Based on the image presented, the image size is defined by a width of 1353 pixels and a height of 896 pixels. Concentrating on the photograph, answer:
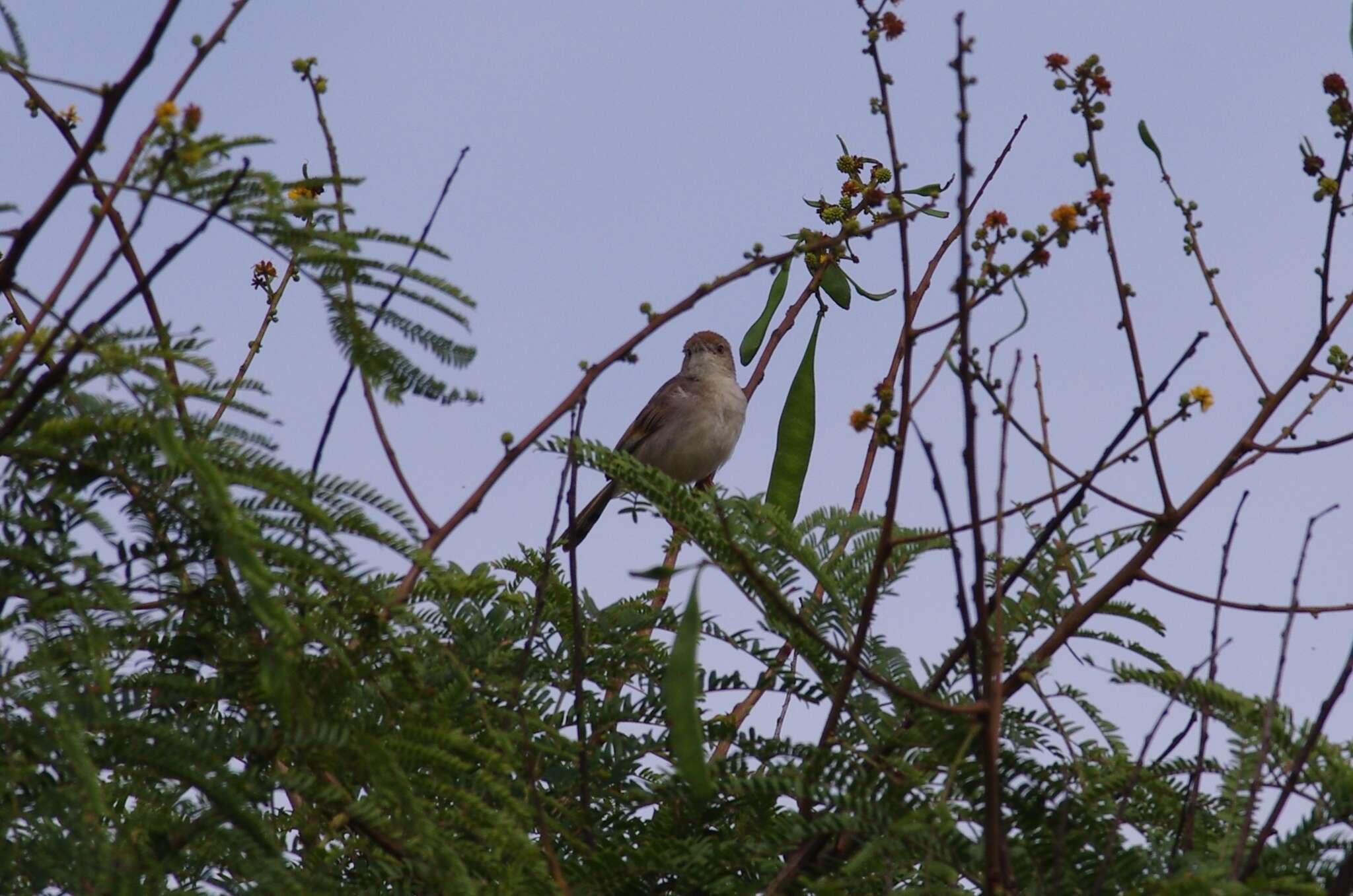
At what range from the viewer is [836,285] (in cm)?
457

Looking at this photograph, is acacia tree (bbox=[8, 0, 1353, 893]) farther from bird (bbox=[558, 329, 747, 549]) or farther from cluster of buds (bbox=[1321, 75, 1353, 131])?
bird (bbox=[558, 329, 747, 549])

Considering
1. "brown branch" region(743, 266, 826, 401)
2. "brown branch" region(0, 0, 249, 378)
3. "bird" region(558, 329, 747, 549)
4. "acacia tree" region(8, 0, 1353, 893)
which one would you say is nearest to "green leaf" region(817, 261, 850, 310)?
"brown branch" region(743, 266, 826, 401)

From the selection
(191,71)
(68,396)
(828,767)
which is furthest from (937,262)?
(68,396)

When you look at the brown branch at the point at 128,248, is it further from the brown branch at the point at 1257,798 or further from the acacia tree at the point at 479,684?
the brown branch at the point at 1257,798

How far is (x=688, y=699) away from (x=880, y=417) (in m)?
0.80

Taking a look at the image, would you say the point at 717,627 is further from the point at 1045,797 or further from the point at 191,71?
the point at 191,71

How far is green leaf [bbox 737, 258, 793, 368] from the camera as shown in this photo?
421cm

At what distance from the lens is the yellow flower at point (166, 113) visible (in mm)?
1965

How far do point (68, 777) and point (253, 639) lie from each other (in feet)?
1.17

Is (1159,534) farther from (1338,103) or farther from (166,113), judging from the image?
(166,113)

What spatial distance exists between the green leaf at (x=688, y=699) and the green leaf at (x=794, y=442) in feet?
6.55

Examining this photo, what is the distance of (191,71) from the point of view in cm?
231

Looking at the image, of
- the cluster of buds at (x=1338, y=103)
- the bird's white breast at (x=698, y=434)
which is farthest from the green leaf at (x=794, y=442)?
the bird's white breast at (x=698, y=434)

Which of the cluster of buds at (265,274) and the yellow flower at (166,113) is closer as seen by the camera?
the yellow flower at (166,113)
